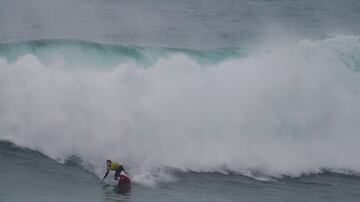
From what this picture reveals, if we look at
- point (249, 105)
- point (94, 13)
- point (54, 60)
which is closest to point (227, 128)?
point (249, 105)

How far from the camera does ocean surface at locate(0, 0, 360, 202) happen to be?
65.0 feet

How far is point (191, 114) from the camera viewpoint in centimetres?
2345

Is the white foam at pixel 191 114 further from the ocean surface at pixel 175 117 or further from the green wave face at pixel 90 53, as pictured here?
the green wave face at pixel 90 53

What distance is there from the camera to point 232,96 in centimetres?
2427

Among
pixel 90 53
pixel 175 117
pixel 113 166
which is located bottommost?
pixel 113 166

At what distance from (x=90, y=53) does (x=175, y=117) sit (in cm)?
513

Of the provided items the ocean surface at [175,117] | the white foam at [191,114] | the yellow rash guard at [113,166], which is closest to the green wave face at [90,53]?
the ocean surface at [175,117]

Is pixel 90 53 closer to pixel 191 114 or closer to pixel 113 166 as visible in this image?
pixel 191 114

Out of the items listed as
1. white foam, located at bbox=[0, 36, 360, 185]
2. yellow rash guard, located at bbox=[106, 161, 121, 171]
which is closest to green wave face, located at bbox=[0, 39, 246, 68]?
white foam, located at bbox=[0, 36, 360, 185]

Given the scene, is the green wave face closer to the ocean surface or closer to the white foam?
the ocean surface

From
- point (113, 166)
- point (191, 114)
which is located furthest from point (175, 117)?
point (113, 166)

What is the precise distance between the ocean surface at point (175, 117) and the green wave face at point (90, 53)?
0.06m

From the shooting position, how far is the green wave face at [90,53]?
25078 mm

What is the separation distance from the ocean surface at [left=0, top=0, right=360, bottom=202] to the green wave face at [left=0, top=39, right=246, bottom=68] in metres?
0.06
